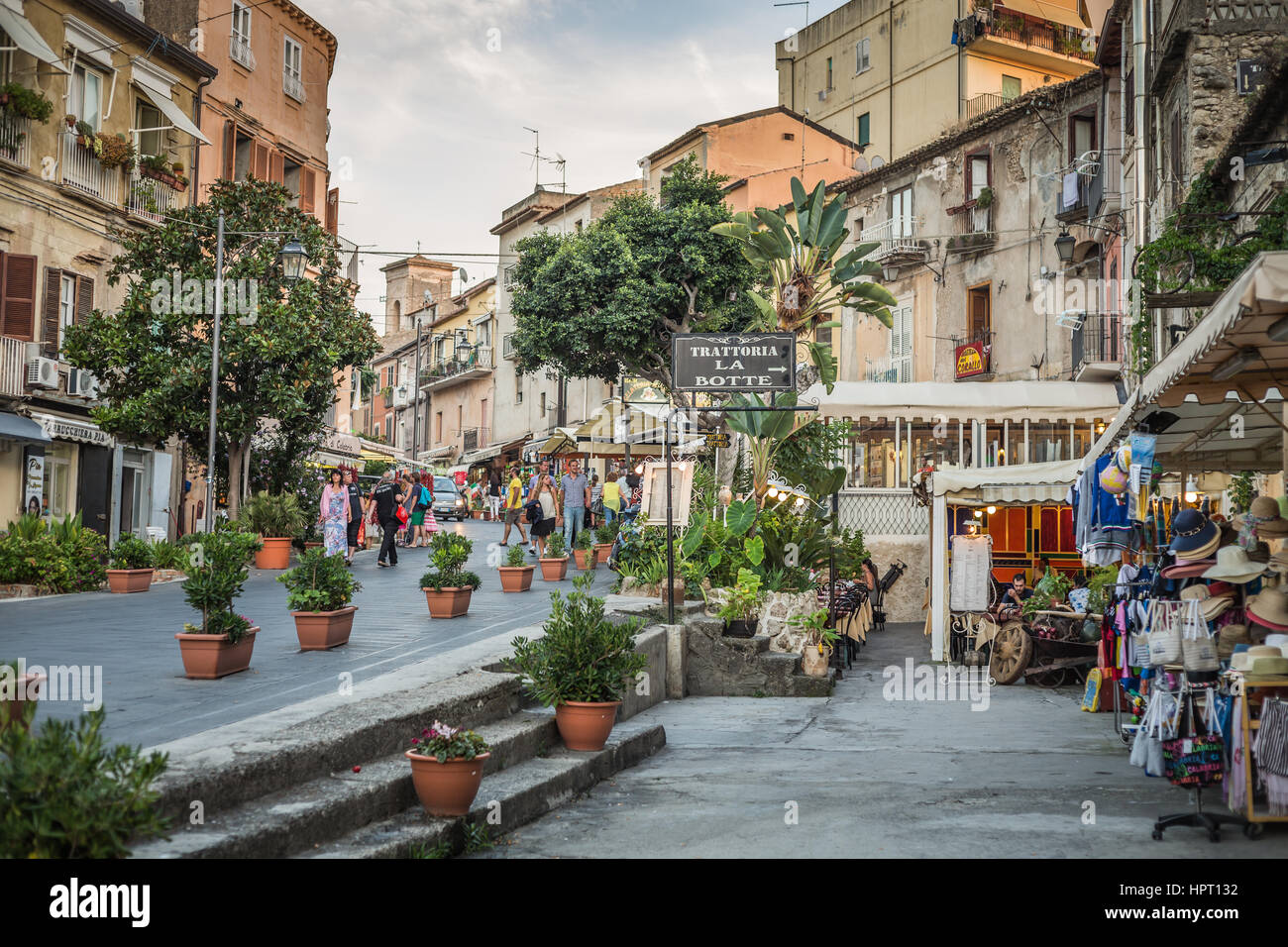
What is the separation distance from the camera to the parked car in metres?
47.9

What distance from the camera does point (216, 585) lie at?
9.92m

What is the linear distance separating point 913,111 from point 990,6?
3884 millimetres

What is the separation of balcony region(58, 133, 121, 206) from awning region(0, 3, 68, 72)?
7.38 feet

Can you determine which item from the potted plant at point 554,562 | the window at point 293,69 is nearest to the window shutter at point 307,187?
the window at point 293,69

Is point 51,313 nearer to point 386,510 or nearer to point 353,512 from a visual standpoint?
point 353,512

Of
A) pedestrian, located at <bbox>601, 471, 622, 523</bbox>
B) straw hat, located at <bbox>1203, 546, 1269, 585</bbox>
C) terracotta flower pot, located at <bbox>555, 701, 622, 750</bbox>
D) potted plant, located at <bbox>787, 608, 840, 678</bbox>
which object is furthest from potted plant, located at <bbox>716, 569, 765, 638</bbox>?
pedestrian, located at <bbox>601, 471, 622, 523</bbox>

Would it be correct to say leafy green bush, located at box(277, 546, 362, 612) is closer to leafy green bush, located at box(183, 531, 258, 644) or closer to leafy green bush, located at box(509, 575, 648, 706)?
leafy green bush, located at box(183, 531, 258, 644)

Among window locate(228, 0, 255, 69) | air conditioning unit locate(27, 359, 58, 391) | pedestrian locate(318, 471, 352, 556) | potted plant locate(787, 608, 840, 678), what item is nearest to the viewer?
potted plant locate(787, 608, 840, 678)

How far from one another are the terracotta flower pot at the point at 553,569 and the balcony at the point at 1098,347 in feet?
39.7

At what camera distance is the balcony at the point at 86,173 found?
25234 millimetres

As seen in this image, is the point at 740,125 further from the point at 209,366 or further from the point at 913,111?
the point at 209,366

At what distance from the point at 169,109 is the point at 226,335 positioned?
8.64 m

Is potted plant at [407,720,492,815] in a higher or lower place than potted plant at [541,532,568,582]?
lower
